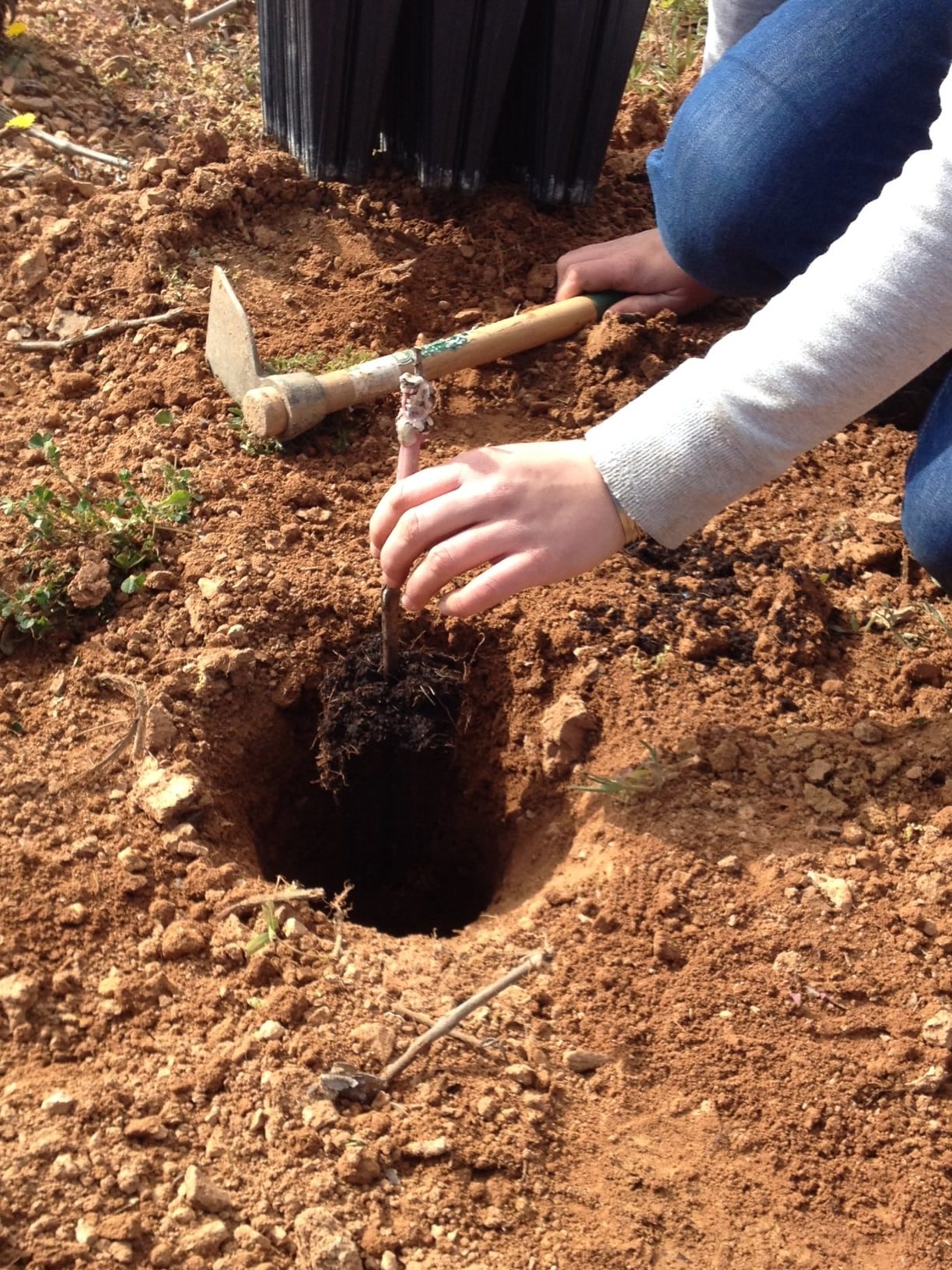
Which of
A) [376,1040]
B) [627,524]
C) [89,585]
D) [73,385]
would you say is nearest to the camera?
[376,1040]

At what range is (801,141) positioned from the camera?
2.55 meters

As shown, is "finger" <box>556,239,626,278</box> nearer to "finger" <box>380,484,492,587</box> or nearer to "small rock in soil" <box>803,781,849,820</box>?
"finger" <box>380,484,492,587</box>

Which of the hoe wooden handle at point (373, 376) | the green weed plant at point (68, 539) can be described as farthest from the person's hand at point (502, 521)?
the green weed plant at point (68, 539)

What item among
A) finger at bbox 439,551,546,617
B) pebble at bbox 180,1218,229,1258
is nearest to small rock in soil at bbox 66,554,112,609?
finger at bbox 439,551,546,617

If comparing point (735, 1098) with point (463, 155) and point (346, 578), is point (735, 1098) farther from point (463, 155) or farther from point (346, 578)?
point (463, 155)

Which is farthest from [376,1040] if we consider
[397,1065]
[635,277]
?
[635,277]

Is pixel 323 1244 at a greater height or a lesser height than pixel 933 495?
lesser

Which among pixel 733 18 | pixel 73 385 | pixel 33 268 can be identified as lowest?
pixel 73 385

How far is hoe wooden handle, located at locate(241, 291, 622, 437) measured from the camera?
250 centimetres

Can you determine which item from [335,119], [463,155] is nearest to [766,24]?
[463,155]

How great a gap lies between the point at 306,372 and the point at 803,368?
4.16 ft

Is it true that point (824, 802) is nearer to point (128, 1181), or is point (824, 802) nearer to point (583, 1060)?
point (583, 1060)

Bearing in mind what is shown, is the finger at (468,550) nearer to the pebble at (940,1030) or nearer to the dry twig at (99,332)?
the pebble at (940,1030)

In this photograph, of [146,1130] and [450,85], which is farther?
[450,85]
